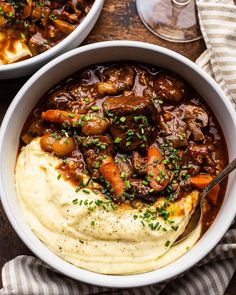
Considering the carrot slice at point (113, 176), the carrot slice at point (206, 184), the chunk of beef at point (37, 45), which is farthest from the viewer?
the chunk of beef at point (37, 45)

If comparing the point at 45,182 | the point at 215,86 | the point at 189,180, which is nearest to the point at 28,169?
the point at 45,182

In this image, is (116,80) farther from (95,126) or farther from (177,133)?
(177,133)

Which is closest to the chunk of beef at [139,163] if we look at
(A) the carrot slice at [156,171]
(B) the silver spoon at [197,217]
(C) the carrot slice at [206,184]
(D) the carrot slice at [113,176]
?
(A) the carrot slice at [156,171]

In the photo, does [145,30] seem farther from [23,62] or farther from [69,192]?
[69,192]

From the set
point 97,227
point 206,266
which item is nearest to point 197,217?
point 206,266

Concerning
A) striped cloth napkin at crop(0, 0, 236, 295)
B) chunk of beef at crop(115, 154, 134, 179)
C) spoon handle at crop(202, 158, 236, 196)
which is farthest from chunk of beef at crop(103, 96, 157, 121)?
striped cloth napkin at crop(0, 0, 236, 295)

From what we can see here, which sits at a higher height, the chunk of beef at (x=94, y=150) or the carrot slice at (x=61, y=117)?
the carrot slice at (x=61, y=117)

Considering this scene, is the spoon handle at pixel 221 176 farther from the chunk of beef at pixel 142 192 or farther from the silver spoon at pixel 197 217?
the chunk of beef at pixel 142 192
